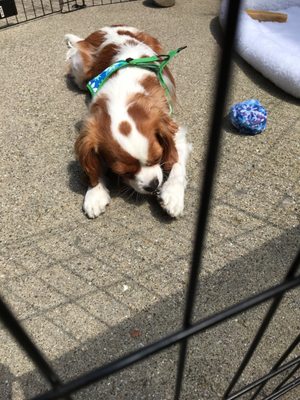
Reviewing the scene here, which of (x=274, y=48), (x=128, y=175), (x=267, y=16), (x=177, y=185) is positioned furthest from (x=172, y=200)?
(x=267, y=16)

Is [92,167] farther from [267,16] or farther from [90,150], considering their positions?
[267,16]

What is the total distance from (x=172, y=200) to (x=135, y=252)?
0.34m

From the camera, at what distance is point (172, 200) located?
2.14 m

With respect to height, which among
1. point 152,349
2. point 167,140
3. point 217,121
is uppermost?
point 217,121

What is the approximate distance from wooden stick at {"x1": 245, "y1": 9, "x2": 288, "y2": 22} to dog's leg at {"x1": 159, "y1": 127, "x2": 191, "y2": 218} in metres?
1.84

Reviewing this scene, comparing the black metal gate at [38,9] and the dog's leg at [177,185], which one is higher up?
the black metal gate at [38,9]

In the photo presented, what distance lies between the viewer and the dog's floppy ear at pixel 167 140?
2186 millimetres

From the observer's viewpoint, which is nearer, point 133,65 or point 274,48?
point 133,65

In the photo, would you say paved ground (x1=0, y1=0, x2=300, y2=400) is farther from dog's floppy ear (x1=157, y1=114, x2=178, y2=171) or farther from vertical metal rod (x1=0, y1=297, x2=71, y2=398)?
vertical metal rod (x1=0, y1=297, x2=71, y2=398)

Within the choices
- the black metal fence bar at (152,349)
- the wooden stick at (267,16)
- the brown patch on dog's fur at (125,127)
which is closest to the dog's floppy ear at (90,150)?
the brown patch on dog's fur at (125,127)

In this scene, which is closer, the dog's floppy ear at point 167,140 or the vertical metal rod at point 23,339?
the vertical metal rod at point 23,339

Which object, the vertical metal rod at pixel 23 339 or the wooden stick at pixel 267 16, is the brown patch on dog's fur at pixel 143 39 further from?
the vertical metal rod at pixel 23 339

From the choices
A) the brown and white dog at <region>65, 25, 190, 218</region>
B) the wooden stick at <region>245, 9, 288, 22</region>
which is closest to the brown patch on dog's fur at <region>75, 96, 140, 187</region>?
the brown and white dog at <region>65, 25, 190, 218</region>

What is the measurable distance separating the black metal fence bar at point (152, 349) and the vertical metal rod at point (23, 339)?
Answer: 3 centimetres
